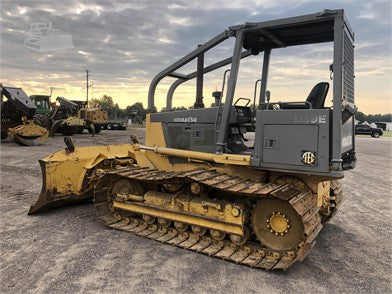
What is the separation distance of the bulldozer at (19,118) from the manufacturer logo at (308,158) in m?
17.5

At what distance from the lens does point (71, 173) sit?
6613 mm

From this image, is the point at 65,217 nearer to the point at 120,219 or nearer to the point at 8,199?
the point at 120,219

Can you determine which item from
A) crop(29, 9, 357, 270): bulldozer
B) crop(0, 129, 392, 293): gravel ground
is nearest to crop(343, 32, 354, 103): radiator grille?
crop(29, 9, 357, 270): bulldozer

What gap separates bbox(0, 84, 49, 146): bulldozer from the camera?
18812mm

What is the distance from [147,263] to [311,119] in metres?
2.66

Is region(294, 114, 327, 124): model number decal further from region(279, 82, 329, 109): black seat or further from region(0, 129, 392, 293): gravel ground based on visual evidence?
region(0, 129, 392, 293): gravel ground

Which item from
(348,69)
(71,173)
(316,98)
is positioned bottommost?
(71,173)

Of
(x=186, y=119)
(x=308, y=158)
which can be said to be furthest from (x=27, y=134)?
(x=308, y=158)

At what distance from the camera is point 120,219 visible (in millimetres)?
5984

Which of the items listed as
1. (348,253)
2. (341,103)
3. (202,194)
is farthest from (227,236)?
(341,103)

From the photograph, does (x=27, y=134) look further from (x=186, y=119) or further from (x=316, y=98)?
(x=316, y=98)

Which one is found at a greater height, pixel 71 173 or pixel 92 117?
Result: pixel 92 117

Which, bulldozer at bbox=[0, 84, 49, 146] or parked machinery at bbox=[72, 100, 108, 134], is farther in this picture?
parked machinery at bbox=[72, 100, 108, 134]

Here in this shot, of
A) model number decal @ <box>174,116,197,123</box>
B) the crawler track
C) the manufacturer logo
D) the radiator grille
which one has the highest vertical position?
the radiator grille
